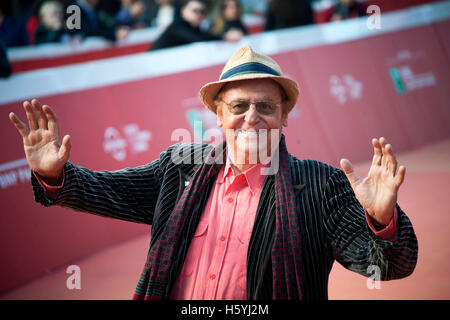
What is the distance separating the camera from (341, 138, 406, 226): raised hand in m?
2.15

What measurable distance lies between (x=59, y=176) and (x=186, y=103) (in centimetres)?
399

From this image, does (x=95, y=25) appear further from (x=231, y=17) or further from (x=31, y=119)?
(x=31, y=119)

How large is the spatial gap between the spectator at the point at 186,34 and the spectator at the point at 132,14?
2.37 m

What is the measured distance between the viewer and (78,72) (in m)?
5.78

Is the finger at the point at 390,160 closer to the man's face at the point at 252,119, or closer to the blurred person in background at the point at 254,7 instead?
the man's face at the point at 252,119

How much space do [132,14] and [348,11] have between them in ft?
12.9

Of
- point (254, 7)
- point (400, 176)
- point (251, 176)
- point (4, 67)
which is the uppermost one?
point (254, 7)

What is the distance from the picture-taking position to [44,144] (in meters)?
2.53

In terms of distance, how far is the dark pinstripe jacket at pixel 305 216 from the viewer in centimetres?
223

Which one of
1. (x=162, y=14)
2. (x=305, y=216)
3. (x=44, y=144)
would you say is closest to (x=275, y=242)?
(x=305, y=216)

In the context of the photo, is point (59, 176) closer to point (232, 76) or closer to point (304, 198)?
point (232, 76)

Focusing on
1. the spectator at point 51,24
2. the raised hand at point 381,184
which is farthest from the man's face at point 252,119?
the spectator at point 51,24
